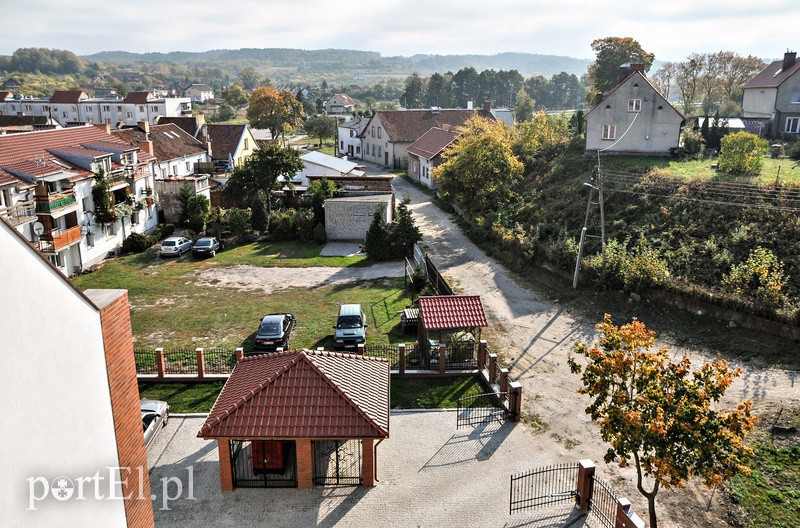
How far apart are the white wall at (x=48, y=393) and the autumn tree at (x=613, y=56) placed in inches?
2601

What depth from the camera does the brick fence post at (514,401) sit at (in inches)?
719

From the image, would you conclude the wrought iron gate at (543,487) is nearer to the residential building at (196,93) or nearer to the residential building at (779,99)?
the residential building at (779,99)

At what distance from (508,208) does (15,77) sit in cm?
19451

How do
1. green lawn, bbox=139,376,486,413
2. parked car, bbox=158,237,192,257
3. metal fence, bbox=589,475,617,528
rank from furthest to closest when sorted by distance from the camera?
parked car, bbox=158,237,192,257 < green lawn, bbox=139,376,486,413 < metal fence, bbox=589,475,617,528

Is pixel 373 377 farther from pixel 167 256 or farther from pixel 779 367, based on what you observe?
pixel 167 256

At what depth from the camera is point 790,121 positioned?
4962 centimetres

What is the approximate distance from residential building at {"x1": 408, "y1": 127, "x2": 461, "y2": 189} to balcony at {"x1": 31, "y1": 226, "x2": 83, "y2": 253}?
Answer: 32511mm

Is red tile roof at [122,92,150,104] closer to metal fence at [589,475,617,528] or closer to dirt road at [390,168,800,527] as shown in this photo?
dirt road at [390,168,800,527]

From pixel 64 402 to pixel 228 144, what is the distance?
56.6 m

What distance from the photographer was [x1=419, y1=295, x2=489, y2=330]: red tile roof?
70.1 ft

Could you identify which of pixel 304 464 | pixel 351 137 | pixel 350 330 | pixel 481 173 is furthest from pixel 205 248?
pixel 351 137

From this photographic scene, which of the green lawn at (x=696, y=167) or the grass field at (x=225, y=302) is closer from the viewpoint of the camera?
the grass field at (x=225, y=302)

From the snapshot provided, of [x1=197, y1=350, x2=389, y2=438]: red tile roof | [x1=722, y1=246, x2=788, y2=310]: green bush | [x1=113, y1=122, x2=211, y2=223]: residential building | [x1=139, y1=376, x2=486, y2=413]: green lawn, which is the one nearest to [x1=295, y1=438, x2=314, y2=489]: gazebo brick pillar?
[x1=197, y1=350, x2=389, y2=438]: red tile roof

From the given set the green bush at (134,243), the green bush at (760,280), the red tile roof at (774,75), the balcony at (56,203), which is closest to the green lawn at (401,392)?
the green bush at (760,280)
